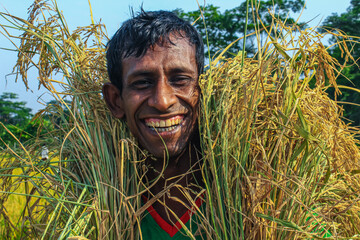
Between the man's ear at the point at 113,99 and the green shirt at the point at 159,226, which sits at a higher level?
the man's ear at the point at 113,99

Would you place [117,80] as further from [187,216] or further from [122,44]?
[187,216]

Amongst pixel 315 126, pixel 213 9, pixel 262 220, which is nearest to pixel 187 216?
pixel 262 220

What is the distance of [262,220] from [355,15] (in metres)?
25.3

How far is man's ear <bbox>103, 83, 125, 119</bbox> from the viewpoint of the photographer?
1875 millimetres

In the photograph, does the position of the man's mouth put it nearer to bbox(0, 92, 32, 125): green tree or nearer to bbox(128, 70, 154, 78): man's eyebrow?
bbox(128, 70, 154, 78): man's eyebrow

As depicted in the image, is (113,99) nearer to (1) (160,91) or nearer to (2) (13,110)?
(1) (160,91)

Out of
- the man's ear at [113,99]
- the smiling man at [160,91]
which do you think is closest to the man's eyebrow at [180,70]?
the smiling man at [160,91]

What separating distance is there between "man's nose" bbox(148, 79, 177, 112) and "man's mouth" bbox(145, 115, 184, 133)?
0.06 metres

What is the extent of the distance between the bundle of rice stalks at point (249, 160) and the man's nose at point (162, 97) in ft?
0.50

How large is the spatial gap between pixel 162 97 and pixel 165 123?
0.12 m

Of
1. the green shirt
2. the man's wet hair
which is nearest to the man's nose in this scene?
the man's wet hair

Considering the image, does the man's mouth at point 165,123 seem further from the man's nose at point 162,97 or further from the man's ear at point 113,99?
the man's ear at point 113,99

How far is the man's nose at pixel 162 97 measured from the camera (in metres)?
1.66

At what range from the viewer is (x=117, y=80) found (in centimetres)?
188
